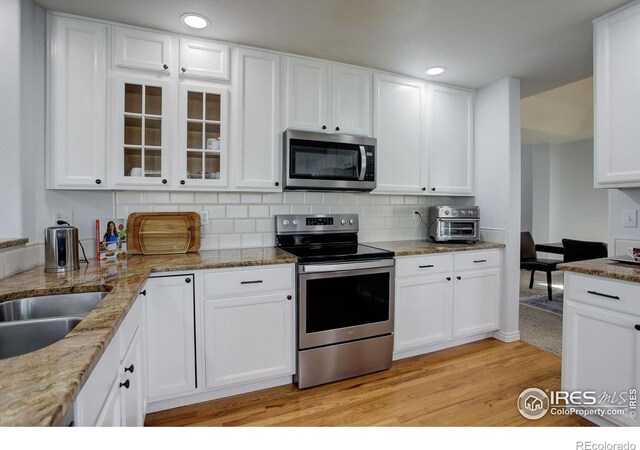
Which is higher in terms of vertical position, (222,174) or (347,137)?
(347,137)

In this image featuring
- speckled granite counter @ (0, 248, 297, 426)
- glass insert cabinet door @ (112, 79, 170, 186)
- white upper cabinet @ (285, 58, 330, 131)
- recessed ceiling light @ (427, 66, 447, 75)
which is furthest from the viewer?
recessed ceiling light @ (427, 66, 447, 75)

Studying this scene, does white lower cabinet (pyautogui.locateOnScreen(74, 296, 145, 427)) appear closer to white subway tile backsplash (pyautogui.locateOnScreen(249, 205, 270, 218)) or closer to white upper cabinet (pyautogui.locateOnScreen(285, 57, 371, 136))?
white subway tile backsplash (pyautogui.locateOnScreen(249, 205, 270, 218))

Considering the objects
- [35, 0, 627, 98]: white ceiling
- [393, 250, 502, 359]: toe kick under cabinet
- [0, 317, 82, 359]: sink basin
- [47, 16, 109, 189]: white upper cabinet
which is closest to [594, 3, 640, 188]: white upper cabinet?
[35, 0, 627, 98]: white ceiling

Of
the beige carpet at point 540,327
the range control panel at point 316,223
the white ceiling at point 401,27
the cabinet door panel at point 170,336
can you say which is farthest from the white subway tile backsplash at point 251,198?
the beige carpet at point 540,327

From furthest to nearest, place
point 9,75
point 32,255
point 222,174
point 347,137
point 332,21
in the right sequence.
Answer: point 347,137
point 222,174
point 332,21
point 32,255
point 9,75

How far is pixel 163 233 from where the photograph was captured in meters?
2.38

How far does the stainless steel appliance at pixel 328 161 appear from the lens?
2.49 metres

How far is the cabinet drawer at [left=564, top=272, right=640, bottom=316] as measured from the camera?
163 cm

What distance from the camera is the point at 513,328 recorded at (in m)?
3.08

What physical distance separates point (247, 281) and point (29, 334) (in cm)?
109
